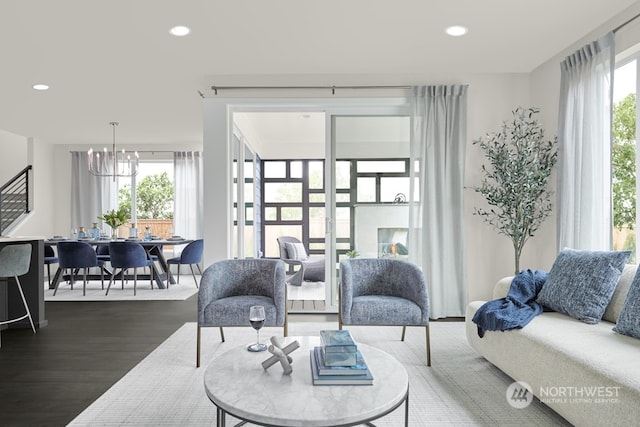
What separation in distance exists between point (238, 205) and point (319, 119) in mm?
1870

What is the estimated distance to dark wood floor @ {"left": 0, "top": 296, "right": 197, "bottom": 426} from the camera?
256 centimetres

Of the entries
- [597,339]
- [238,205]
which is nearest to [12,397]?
[597,339]

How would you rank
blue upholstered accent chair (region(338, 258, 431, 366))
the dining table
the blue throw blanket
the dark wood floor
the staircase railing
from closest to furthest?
the dark wood floor
the blue throw blanket
blue upholstered accent chair (region(338, 258, 431, 366))
the dining table
the staircase railing

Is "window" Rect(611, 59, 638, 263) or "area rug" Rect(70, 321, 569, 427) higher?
"window" Rect(611, 59, 638, 263)

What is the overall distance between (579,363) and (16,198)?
8929 millimetres

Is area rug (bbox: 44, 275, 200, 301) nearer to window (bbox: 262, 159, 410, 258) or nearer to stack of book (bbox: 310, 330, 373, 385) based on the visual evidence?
window (bbox: 262, 159, 410, 258)

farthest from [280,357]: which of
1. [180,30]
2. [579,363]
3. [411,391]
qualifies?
[180,30]

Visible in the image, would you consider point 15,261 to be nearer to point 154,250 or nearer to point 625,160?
point 154,250

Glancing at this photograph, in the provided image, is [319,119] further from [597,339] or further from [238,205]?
[597,339]

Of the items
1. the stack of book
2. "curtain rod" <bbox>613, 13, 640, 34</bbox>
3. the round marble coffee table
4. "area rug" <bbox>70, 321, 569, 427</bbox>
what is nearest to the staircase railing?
→ "area rug" <bbox>70, 321, 569, 427</bbox>

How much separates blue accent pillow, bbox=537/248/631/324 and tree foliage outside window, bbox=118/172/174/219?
24.4 ft

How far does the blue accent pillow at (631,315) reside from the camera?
227cm

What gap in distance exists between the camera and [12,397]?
8.77 ft

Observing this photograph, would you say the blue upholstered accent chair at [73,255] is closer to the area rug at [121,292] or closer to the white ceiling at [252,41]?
the area rug at [121,292]
